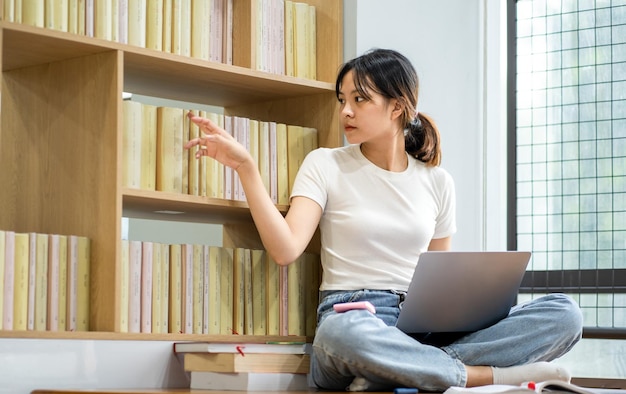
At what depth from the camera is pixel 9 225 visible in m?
2.25

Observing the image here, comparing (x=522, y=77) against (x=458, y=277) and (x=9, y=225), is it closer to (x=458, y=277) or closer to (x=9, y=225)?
(x=458, y=277)

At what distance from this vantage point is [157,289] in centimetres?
225

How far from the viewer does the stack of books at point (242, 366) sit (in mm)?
2125

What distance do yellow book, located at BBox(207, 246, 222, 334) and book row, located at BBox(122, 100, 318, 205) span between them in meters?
0.15

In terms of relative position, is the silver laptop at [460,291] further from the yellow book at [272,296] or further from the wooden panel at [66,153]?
the wooden panel at [66,153]

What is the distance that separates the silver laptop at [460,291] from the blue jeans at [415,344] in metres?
0.04

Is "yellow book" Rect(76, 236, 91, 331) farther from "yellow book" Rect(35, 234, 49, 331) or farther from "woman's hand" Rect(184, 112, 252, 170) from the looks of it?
"woman's hand" Rect(184, 112, 252, 170)

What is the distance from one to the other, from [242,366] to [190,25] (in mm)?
821

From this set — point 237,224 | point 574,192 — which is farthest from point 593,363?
point 237,224

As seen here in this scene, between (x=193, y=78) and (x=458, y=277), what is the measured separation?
0.79 meters

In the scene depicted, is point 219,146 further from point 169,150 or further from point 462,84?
point 462,84

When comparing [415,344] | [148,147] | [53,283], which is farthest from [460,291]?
Result: [53,283]

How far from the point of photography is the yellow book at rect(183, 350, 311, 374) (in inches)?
83.3

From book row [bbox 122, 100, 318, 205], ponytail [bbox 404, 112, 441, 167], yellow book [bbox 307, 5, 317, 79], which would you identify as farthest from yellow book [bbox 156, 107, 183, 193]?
ponytail [bbox 404, 112, 441, 167]
